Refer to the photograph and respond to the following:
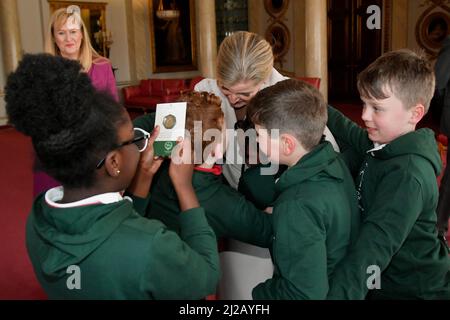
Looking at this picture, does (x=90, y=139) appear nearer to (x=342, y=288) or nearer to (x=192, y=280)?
(x=192, y=280)

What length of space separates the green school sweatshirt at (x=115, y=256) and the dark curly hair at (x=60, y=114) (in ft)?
0.45

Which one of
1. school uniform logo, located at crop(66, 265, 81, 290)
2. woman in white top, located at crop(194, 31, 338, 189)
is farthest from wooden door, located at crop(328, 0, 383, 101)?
school uniform logo, located at crop(66, 265, 81, 290)

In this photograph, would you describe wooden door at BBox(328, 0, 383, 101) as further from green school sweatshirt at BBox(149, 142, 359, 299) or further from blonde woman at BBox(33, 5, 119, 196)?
green school sweatshirt at BBox(149, 142, 359, 299)

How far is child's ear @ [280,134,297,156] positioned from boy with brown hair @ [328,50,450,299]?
0.35 m

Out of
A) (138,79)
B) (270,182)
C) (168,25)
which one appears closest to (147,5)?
(168,25)

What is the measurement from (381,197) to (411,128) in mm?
381

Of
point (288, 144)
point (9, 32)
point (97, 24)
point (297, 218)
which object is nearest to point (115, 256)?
point (297, 218)

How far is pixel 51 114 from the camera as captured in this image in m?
1.27

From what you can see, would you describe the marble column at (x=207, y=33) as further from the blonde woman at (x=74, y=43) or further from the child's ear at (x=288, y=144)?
the child's ear at (x=288, y=144)

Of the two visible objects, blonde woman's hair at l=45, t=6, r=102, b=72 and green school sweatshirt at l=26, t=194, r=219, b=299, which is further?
blonde woman's hair at l=45, t=6, r=102, b=72

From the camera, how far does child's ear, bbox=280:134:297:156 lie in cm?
175

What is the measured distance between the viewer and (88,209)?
4.52 feet

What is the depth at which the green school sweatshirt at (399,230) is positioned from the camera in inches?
64.4

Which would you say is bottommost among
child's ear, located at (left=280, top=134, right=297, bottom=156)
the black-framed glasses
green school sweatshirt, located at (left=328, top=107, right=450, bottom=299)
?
green school sweatshirt, located at (left=328, top=107, right=450, bottom=299)
